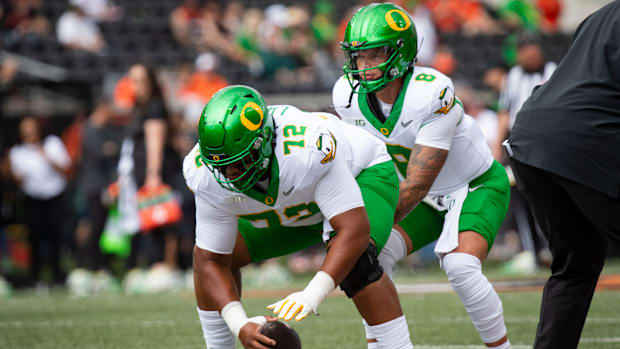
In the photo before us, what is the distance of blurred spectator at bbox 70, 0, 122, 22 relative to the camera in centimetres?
1295

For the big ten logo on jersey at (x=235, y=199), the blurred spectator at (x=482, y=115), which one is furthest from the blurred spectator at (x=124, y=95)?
the big ten logo on jersey at (x=235, y=199)

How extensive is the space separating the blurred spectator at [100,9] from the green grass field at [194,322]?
246 inches

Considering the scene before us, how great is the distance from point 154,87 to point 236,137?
17.6 ft

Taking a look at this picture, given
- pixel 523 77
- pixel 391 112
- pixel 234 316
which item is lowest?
pixel 523 77

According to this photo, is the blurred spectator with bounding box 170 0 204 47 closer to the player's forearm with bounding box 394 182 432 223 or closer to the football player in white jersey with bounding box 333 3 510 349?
the football player in white jersey with bounding box 333 3 510 349

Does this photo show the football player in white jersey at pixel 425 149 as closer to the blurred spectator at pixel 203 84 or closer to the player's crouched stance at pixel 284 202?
the player's crouched stance at pixel 284 202

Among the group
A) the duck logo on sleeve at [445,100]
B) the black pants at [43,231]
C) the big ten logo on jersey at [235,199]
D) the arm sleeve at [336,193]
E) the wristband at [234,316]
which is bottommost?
the black pants at [43,231]

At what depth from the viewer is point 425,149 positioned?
4.12 m

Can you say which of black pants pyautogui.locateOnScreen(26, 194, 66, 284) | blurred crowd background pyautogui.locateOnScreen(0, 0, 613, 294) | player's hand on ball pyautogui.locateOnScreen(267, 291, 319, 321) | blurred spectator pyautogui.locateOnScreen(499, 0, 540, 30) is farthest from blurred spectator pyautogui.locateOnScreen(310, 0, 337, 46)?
player's hand on ball pyautogui.locateOnScreen(267, 291, 319, 321)

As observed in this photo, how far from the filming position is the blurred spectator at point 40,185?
949 cm

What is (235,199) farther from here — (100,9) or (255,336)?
(100,9)

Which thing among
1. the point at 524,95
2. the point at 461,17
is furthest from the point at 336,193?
the point at 461,17

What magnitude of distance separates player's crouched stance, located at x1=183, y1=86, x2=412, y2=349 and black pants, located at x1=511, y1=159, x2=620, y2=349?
0.58m

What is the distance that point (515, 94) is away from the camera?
8.77 meters
